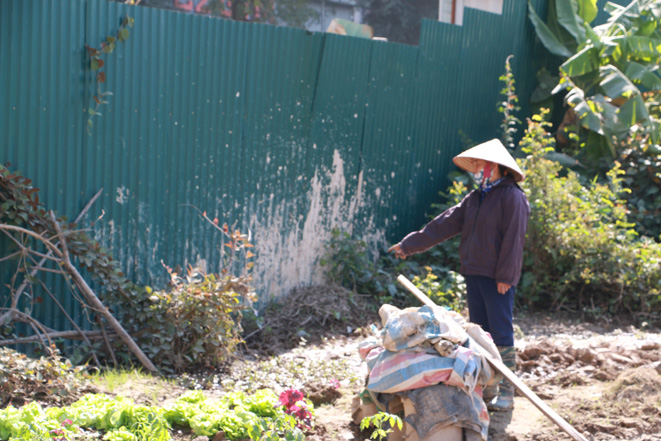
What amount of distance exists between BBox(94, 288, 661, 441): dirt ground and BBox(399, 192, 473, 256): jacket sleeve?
1160mm

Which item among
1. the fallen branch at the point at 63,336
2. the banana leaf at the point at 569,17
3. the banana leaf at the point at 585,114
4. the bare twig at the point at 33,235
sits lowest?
the fallen branch at the point at 63,336

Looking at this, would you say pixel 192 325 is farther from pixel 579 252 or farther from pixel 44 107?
pixel 579 252

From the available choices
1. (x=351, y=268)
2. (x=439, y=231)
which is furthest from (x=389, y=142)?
(x=439, y=231)

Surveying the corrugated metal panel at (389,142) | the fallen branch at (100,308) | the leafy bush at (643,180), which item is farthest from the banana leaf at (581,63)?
the fallen branch at (100,308)

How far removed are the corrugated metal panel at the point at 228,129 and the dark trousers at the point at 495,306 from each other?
2.80 meters

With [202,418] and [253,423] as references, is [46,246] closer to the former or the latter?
[202,418]

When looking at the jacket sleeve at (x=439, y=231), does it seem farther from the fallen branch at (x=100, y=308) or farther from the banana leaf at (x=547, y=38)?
the banana leaf at (x=547, y=38)

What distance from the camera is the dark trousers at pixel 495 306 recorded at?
5441 millimetres

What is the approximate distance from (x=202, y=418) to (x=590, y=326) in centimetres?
551

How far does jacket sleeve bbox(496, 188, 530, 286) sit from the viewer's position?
17.5 feet

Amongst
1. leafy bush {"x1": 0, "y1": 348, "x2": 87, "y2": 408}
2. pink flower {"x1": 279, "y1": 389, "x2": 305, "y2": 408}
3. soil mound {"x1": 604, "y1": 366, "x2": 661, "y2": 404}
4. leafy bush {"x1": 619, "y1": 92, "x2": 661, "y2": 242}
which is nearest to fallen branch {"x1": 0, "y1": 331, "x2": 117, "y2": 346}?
leafy bush {"x1": 0, "y1": 348, "x2": 87, "y2": 408}

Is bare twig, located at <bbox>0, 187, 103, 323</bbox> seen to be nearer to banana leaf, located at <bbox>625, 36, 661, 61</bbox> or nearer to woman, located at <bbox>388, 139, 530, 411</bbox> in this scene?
woman, located at <bbox>388, 139, 530, 411</bbox>

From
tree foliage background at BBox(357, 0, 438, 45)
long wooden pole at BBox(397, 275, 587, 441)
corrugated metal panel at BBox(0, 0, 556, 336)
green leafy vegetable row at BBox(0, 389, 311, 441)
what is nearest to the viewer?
green leafy vegetable row at BBox(0, 389, 311, 441)

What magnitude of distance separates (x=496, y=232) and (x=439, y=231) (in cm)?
56
